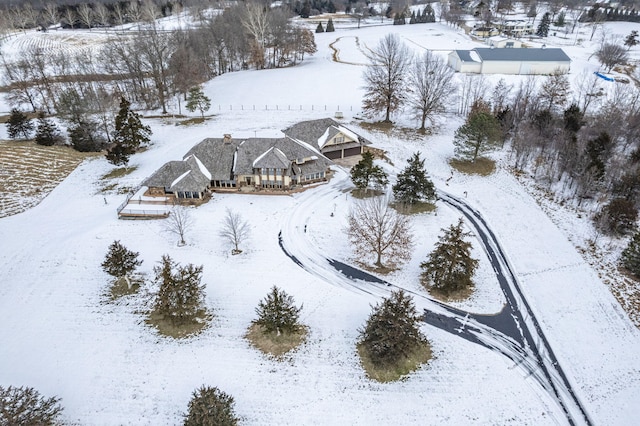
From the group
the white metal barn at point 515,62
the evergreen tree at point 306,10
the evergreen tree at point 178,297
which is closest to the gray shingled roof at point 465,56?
the white metal barn at point 515,62

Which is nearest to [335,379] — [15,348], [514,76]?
[15,348]

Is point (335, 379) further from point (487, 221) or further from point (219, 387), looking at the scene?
point (487, 221)

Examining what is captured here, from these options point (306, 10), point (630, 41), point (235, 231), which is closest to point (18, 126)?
point (235, 231)

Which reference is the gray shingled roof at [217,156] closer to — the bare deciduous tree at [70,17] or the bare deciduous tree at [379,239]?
the bare deciduous tree at [379,239]

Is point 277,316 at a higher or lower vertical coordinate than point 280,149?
lower

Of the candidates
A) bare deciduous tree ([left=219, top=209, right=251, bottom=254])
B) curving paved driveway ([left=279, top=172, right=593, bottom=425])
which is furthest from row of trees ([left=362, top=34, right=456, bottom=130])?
bare deciduous tree ([left=219, top=209, right=251, bottom=254])

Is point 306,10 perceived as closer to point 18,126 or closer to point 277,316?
point 18,126

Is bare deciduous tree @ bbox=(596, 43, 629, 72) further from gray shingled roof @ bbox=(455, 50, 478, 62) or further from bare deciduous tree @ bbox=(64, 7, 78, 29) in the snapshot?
bare deciduous tree @ bbox=(64, 7, 78, 29)
